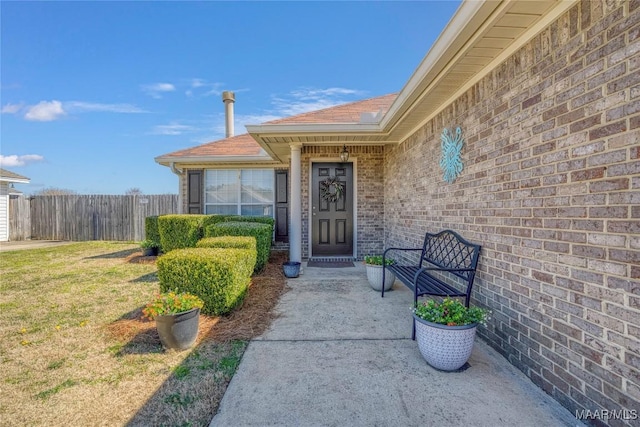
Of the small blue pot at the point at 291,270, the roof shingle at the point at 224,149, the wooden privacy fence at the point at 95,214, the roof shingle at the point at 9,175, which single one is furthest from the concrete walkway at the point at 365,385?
the roof shingle at the point at 9,175

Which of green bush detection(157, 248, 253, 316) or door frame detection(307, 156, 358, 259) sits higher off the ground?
door frame detection(307, 156, 358, 259)

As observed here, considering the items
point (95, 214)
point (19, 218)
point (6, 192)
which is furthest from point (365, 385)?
point (6, 192)

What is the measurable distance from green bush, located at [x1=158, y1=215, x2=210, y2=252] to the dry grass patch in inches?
73.4

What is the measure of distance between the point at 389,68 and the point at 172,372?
9050 mm

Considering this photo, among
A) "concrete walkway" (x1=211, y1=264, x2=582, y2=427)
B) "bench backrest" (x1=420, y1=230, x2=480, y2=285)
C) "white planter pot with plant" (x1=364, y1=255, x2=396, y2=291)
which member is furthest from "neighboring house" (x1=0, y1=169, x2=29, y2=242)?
"bench backrest" (x1=420, y1=230, x2=480, y2=285)

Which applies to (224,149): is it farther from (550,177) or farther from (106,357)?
(550,177)

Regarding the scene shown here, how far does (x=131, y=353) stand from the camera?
103 inches

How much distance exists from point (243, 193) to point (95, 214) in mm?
7348

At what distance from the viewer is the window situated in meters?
8.45

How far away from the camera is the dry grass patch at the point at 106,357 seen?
1877 millimetres

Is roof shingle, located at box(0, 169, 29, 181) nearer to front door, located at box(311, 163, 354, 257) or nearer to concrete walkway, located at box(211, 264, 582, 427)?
front door, located at box(311, 163, 354, 257)

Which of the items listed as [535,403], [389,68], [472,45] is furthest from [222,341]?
[389,68]

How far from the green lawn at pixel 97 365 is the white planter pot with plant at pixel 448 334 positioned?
160 centimetres

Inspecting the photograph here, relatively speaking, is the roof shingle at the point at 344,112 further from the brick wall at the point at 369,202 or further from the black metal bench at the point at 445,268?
the black metal bench at the point at 445,268
